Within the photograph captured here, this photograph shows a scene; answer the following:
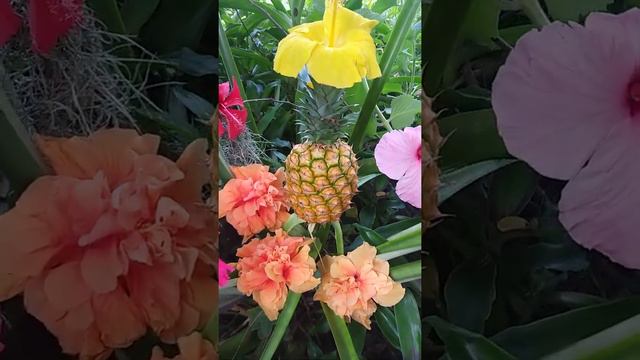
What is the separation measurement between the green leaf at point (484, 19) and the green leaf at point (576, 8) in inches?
3.2

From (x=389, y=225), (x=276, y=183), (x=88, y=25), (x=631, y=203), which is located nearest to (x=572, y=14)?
(x=631, y=203)

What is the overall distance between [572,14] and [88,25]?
0.70m

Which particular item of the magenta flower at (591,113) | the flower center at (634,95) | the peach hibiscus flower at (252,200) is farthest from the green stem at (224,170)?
the flower center at (634,95)

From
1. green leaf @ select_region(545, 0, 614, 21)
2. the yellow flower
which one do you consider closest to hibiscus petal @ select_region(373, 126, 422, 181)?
the yellow flower

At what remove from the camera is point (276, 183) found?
1.19 metres

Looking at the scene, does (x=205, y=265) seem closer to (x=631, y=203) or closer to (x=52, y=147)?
(x=52, y=147)

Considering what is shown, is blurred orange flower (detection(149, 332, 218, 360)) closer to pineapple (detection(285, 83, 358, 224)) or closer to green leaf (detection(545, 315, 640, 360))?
pineapple (detection(285, 83, 358, 224))

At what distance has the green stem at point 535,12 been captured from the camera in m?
0.88

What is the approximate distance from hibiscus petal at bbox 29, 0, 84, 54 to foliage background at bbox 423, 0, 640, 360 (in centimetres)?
52

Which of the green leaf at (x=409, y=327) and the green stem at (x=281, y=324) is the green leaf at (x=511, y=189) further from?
the green stem at (x=281, y=324)

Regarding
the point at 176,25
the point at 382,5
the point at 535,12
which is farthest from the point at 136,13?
the point at 535,12

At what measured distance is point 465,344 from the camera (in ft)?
3.02

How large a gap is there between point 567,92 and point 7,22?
32.0 inches

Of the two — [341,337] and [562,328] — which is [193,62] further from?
[562,328]
